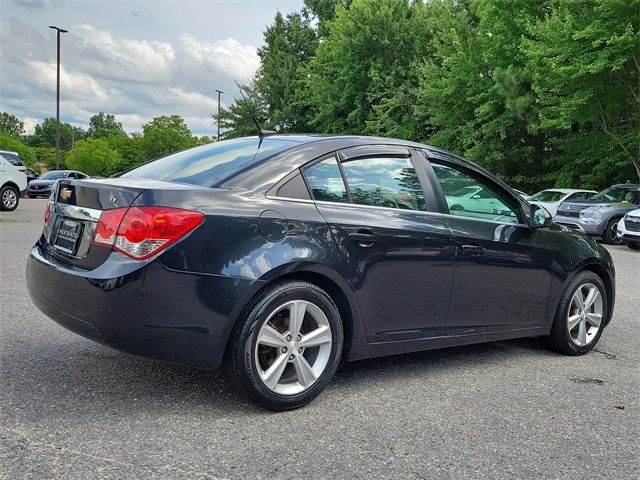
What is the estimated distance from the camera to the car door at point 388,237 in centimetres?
350

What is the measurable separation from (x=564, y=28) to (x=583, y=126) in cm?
555

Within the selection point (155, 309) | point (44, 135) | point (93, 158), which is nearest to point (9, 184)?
point (155, 309)

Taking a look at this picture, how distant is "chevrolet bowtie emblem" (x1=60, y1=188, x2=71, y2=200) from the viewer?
136 inches

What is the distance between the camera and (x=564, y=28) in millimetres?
19234

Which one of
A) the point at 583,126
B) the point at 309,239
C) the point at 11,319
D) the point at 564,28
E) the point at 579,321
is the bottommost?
the point at 11,319

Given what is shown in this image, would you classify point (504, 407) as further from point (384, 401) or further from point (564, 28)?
point (564, 28)

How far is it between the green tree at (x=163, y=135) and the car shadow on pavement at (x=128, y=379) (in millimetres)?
53456

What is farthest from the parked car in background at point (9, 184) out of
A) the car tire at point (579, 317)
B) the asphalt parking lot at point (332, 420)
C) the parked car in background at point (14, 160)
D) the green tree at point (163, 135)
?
the green tree at point (163, 135)

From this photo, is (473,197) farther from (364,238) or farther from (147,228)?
(147,228)

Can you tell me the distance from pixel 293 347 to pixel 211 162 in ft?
4.12

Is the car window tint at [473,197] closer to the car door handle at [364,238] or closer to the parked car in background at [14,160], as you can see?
the car door handle at [364,238]

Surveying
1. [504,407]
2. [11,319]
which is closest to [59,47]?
[11,319]

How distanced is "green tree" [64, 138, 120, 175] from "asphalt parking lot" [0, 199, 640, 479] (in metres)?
68.4

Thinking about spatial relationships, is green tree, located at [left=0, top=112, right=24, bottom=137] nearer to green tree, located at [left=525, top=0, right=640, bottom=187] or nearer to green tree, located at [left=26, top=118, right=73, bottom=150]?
green tree, located at [left=26, top=118, right=73, bottom=150]
